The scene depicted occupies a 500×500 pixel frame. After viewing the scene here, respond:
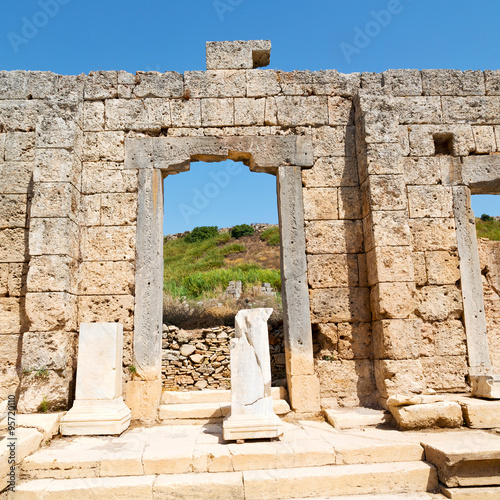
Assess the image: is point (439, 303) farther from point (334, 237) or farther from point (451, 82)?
point (451, 82)

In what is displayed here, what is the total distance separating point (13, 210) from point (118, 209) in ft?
4.98

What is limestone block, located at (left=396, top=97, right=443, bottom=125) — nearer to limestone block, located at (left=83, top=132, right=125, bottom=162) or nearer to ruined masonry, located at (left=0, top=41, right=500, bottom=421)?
ruined masonry, located at (left=0, top=41, right=500, bottom=421)

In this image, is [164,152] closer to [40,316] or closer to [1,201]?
[1,201]

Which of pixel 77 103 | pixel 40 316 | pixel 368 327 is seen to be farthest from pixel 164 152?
pixel 368 327

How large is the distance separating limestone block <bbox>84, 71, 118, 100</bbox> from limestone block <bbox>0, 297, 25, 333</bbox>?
3.30m

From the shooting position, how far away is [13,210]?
6488 mm

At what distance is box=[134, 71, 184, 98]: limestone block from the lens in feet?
22.7

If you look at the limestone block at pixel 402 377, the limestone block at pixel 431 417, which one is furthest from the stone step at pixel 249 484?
the limestone block at pixel 402 377

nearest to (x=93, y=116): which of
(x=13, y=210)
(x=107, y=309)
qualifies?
(x=13, y=210)

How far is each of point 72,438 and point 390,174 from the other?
5.39 m

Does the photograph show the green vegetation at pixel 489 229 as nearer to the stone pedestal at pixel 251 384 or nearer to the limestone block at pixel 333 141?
the limestone block at pixel 333 141

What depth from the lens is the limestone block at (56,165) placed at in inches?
244

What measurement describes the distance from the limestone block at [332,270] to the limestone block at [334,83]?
8.64 feet

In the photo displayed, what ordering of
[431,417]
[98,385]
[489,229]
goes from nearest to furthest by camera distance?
[431,417] < [98,385] < [489,229]
